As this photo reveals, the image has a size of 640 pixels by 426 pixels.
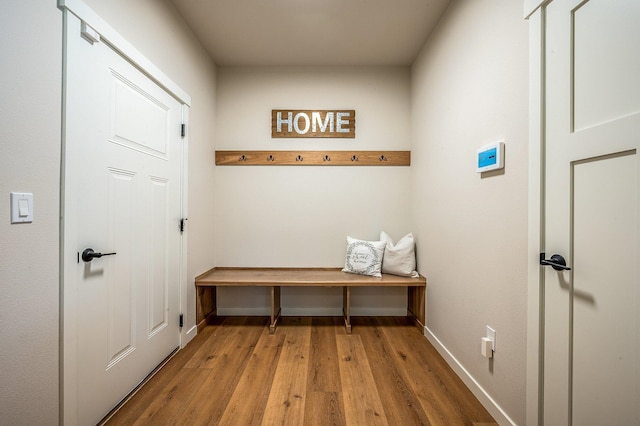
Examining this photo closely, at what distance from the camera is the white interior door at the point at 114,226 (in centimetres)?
131

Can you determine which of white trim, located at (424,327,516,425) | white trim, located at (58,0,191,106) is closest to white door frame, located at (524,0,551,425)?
white trim, located at (424,327,516,425)

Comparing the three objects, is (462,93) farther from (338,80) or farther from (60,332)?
(60,332)

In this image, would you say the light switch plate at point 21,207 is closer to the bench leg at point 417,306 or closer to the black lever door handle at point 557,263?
the black lever door handle at point 557,263

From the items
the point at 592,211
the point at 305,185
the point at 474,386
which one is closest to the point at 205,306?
the point at 305,185

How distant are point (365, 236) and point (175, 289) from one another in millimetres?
1874

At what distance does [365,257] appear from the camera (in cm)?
283

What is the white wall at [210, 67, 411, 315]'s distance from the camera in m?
3.04

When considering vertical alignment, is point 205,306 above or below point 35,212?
below

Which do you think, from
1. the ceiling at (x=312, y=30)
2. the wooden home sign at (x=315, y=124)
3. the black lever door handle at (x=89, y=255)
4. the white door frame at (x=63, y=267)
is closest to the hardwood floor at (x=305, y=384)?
the white door frame at (x=63, y=267)

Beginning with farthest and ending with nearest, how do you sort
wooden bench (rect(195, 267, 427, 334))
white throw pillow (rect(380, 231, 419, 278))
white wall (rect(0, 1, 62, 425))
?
white throw pillow (rect(380, 231, 419, 278)), wooden bench (rect(195, 267, 427, 334)), white wall (rect(0, 1, 62, 425))

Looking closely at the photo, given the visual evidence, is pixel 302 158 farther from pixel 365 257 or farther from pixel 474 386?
pixel 474 386

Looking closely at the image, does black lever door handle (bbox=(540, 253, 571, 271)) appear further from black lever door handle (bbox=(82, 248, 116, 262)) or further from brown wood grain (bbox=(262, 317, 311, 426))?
A: black lever door handle (bbox=(82, 248, 116, 262))

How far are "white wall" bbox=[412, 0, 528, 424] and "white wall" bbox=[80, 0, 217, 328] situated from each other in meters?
2.12

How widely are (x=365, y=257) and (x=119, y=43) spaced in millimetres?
2454
